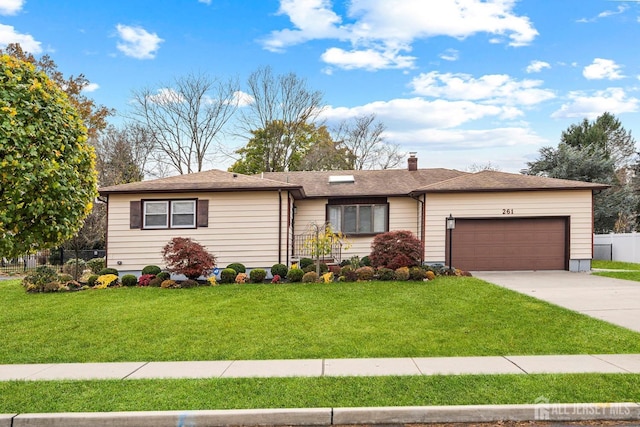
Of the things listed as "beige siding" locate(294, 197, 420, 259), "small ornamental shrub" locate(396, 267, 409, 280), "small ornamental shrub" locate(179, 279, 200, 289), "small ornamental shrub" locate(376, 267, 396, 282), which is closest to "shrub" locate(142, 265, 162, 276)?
"small ornamental shrub" locate(179, 279, 200, 289)

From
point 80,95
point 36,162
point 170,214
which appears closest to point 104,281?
point 170,214

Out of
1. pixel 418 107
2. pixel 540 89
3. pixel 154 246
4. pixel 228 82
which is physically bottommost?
pixel 154 246

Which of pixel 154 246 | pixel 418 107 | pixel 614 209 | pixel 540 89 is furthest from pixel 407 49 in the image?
pixel 614 209

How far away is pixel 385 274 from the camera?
12.2m

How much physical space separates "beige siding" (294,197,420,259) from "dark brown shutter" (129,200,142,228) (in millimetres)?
5589

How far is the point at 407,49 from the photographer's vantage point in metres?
17.0

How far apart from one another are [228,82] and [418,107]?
13.6 meters

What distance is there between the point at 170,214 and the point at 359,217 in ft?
22.7

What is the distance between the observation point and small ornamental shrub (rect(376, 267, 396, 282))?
12180mm

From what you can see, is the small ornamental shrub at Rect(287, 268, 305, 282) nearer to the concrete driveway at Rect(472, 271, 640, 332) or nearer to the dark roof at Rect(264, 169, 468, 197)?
the dark roof at Rect(264, 169, 468, 197)

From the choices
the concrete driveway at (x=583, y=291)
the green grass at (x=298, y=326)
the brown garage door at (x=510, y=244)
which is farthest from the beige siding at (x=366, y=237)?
the green grass at (x=298, y=326)

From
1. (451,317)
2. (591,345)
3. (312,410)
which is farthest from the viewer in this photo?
(451,317)

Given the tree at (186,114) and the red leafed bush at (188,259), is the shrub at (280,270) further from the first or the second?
the tree at (186,114)

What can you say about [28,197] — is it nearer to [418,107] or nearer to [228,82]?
[418,107]
